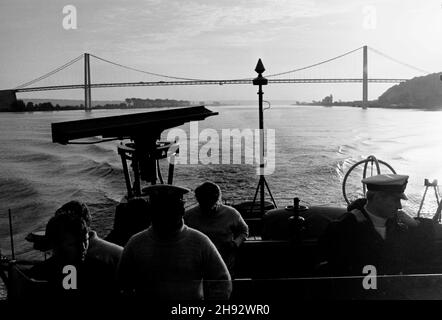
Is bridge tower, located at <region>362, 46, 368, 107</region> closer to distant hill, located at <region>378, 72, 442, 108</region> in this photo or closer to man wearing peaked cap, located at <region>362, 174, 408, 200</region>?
distant hill, located at <region>378, 72, 442, 108</region>

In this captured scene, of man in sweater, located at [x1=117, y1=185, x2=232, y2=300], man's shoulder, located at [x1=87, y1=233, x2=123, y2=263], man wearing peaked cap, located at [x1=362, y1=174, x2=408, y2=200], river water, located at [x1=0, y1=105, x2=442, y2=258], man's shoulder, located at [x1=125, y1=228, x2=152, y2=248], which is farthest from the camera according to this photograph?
river water, located at [x1=0, y1=105, x2=442, y2=258]

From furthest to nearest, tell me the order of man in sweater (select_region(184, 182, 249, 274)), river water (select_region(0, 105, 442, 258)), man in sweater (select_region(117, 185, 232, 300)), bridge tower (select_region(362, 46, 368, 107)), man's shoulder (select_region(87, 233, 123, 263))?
bridge tower (select_region(362, 46, 368, 107)), river water (select_region(0, 105, 442, 258)), man in sweater (select_region(184, 182, 249, 274)), man's shoulder (select_region(87, 233, 123, 263)), man in sweater (select_region(117, 185, 232, 300))

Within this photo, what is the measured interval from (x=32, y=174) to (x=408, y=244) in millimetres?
31780

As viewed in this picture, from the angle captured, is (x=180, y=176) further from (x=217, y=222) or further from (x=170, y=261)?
(x=170, y=261)

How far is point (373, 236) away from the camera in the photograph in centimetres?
353

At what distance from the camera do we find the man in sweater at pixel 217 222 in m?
4.38

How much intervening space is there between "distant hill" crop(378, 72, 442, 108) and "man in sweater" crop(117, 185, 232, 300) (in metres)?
141

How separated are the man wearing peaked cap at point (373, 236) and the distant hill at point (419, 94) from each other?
460 feet

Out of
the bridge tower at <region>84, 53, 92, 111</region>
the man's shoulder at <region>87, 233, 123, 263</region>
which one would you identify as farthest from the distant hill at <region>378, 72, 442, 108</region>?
the man's shoulder at <region>87, 233, 123, 263</region>

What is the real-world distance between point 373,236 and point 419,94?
156113 mm

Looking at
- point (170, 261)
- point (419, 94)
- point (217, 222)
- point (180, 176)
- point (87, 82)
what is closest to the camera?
point (170, 261)

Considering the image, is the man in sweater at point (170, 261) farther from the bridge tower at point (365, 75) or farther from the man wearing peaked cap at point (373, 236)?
the bridge tower at point (365, 75)

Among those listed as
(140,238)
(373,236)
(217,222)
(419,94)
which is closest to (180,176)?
(217,222)

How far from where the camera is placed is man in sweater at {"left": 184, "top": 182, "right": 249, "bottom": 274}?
4.38 metres
